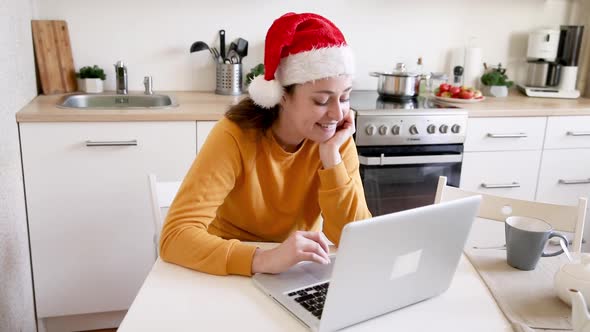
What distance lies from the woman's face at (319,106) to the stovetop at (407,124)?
1.05 metres

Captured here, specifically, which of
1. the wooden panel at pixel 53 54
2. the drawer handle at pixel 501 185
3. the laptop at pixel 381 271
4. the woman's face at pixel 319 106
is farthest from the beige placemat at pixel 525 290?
the wooden panel at pixel 53 54

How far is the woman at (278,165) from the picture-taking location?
1.22 m

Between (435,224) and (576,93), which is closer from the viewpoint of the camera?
(435,224)

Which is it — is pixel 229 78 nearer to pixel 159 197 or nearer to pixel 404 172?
pixel 404 172

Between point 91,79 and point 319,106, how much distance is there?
1.66 m

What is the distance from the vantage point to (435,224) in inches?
38.8

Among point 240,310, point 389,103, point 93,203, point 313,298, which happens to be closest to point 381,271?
point 313,298

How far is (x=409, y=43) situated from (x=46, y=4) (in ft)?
6.14

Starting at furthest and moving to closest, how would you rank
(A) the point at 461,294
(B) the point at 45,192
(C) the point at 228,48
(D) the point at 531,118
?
1. (C) the point at 228,48
2. (D) the point at 531,118
3. (B) the point at 45,192
4. (A) the point at 461,294

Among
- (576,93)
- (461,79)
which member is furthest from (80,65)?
(576,93)

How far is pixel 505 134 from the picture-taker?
267 cm

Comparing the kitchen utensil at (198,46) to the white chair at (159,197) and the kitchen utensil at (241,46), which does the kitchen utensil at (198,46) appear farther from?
the white chair at (159,197)

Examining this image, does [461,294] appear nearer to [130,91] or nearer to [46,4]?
[130,91]

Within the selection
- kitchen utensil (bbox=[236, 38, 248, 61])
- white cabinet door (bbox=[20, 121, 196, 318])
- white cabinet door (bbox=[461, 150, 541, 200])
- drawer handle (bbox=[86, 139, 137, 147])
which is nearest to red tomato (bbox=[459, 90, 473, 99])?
white cabinet door (bbox=[461, 150, 541, 200])
